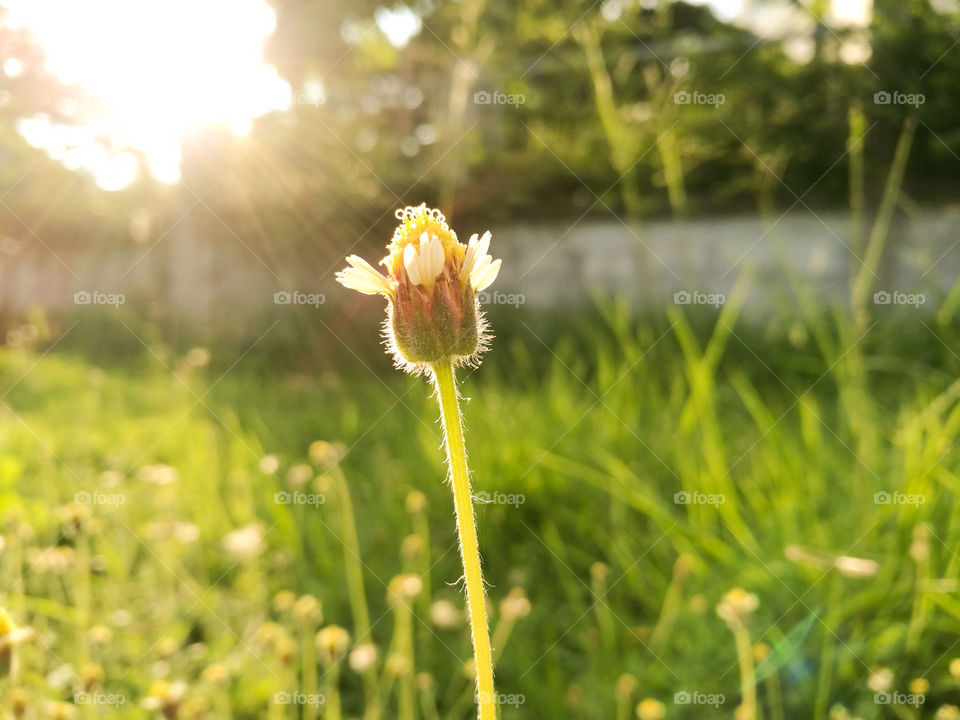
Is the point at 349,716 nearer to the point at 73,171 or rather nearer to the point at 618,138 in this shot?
the point at 618,138

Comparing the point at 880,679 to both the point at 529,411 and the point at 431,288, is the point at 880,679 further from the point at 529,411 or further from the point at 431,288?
the point at 529,411

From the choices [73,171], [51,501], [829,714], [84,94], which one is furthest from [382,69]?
[829,714]

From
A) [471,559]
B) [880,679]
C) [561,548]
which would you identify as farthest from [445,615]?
[471,559]

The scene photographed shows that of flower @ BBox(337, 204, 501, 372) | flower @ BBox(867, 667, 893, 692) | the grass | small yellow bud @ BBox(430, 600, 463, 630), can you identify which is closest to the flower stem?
flower @ BBox(337, 204, 501, 372)

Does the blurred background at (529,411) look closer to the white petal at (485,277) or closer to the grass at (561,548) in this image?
the grass at (561,548)

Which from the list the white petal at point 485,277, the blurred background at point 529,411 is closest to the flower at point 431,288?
the white petal at point 485,277

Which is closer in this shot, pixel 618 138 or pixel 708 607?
pixel 708 607

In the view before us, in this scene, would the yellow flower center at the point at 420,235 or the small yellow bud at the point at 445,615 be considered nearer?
the yellow flower center at the point at 420,235
